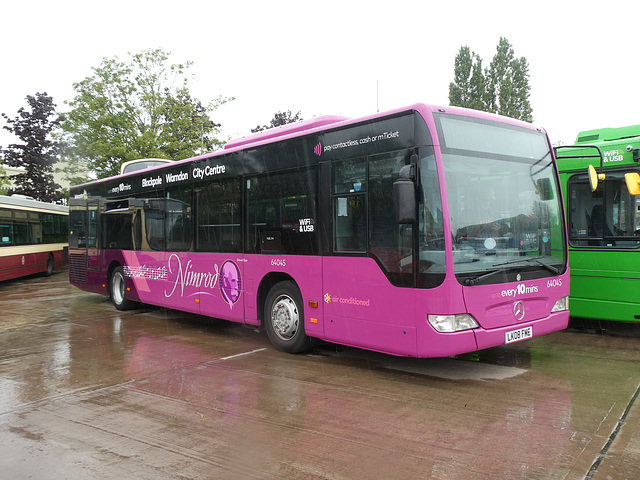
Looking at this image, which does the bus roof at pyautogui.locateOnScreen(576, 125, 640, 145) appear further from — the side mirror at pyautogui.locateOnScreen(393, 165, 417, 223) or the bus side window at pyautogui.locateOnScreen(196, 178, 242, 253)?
the bus side window at pyautogui.locateOnScreen(196, 178, 242, 253)

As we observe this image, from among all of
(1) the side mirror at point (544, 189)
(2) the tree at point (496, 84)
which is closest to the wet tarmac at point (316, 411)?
(1) the side mirror at point (544, 189)

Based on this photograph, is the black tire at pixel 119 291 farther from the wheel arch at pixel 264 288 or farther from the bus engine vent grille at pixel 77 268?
the wheel arch at pixel 264 288

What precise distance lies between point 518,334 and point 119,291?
9491 millimetres

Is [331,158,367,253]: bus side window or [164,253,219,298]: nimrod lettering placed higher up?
[331,158,367,253]: bus side window

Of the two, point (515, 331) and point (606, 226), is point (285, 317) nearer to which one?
point (515, 331)

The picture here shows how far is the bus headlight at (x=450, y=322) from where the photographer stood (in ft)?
18.1

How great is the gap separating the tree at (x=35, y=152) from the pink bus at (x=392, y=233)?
32.8 meters

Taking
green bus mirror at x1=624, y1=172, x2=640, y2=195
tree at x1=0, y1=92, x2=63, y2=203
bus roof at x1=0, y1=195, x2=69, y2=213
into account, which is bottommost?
green bus mirror at x1=624, y1=172, x2=640, y2=195

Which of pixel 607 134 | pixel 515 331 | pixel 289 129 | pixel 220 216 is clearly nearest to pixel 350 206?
pixel 289 129

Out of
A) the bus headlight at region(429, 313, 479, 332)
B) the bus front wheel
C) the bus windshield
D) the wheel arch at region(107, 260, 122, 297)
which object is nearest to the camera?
the bus headlight at region(429, 313, 479, 332)

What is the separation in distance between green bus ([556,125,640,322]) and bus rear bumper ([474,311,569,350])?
1.93 metres

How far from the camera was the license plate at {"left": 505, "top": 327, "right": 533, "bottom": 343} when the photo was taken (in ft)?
19.4

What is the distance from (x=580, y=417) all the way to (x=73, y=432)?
4.57m

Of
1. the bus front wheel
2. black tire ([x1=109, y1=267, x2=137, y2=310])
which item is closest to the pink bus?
black tire ([x1=109, y1=267, x2=137, y2=310])
